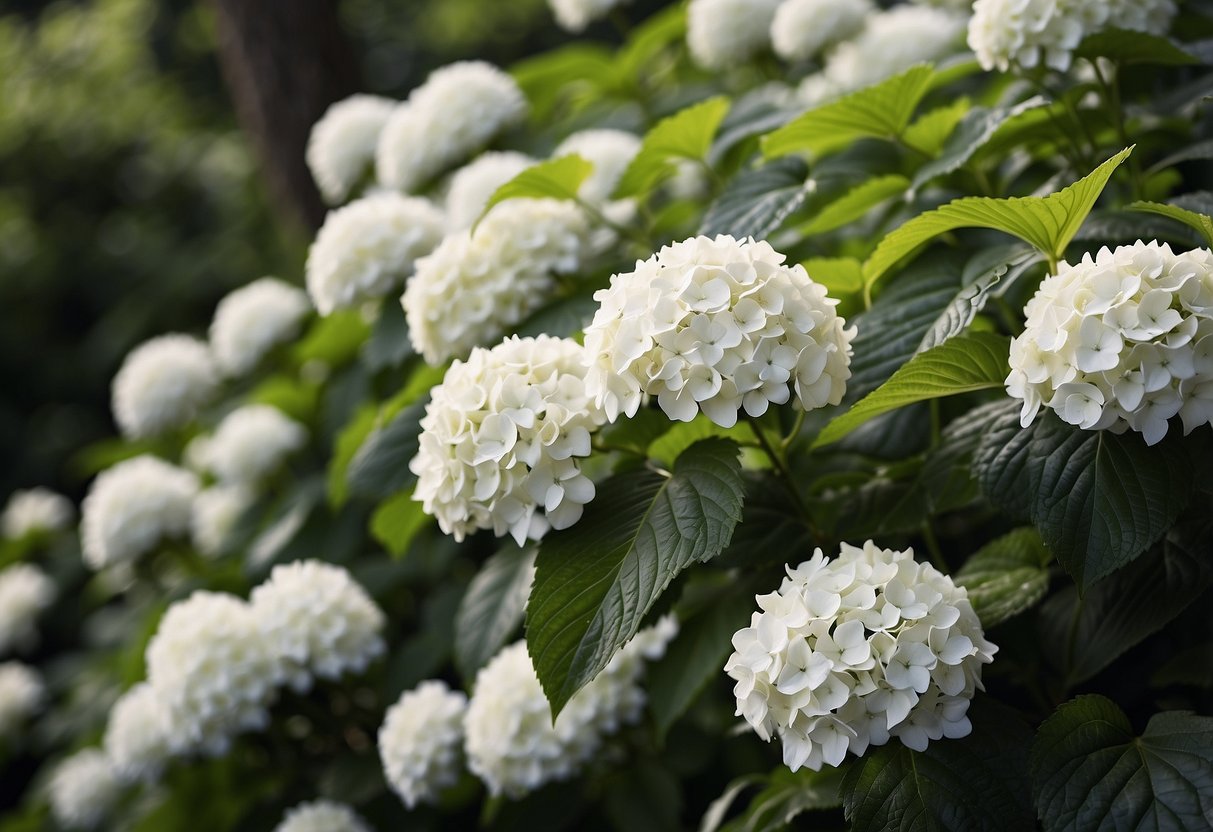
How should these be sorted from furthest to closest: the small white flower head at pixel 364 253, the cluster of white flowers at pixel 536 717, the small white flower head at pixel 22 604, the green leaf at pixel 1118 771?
the small white flower head at pixel 22 604 < the small white flower head at pixel 364 253 < the cluster of white flowers at pixel 536 717 < the green leaf at pixel 1118 771

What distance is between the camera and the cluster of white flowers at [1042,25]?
1791 mm

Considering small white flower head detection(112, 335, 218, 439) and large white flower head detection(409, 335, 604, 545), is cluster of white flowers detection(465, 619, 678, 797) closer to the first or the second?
large white flower head detection(409, 335, 604, 545)

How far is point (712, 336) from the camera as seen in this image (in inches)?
53.2

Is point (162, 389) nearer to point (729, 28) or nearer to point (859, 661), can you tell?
point (729, 28)

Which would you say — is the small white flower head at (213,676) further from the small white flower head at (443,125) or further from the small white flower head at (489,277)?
the small white flower head at (443,125)

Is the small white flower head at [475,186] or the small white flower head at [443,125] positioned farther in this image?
the small white flower head at [443,125]

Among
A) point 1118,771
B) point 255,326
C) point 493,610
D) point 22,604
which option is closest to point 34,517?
point 22,604

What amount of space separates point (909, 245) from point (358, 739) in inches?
69.8

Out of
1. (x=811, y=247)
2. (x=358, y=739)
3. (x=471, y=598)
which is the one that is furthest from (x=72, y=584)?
(x=811, y=247)

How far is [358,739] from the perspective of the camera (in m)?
2.62

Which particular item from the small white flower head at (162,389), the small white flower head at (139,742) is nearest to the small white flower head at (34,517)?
the small white flower head at (162,389)

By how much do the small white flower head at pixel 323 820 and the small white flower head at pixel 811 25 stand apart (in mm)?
2079

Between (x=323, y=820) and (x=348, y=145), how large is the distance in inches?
70.5

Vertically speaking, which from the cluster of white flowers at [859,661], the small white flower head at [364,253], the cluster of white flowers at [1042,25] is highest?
the cluster of white flowers at [1042,25]
